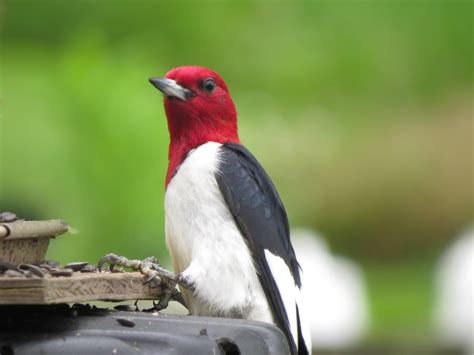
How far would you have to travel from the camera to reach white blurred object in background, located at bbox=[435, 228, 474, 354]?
7.42m

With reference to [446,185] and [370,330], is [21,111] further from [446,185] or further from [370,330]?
[446,185]

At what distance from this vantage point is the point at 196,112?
8.46 ft

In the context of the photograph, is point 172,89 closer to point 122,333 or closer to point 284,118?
point 122,333

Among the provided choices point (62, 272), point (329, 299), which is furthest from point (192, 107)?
point (329, 299)

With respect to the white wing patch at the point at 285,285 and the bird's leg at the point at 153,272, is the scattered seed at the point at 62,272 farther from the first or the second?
the white wing patch at the point at 285,285

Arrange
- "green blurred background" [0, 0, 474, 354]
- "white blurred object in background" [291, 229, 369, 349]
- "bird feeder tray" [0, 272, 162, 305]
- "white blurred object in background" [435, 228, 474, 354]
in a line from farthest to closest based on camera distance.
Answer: "white blurred object in background" [435, 228, 474, 354] < "white blurred object in background" [291, 229, 369, 349] < "green blurred background" [0, 0, 474, 354] < "bird feeder tray" [0, 272, 162, 305]

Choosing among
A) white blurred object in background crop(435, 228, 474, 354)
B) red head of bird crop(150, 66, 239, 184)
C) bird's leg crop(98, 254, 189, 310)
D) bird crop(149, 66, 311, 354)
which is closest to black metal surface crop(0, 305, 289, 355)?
bird's leg crop(98, 254, 189, 310)

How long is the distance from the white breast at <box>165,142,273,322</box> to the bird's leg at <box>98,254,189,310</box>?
2.7 inches

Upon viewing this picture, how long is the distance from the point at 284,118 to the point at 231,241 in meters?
5.51

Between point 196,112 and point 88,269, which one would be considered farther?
point 196,112

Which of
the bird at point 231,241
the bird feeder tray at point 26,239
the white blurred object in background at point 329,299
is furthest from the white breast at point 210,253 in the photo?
the white blurred object in background at point 329,299

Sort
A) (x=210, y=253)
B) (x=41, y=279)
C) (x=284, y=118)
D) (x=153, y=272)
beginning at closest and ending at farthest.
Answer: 1. (x=41, y=279)
2. (x=153, y=272)
3. (x=210, y=253)
4. (x=284, y=118)

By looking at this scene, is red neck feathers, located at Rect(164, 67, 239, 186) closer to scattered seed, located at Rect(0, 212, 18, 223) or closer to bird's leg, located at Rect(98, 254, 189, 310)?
bird's leg, located at Rect(98, 254, 189, 310)

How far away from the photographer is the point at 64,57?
6062 millimetres
